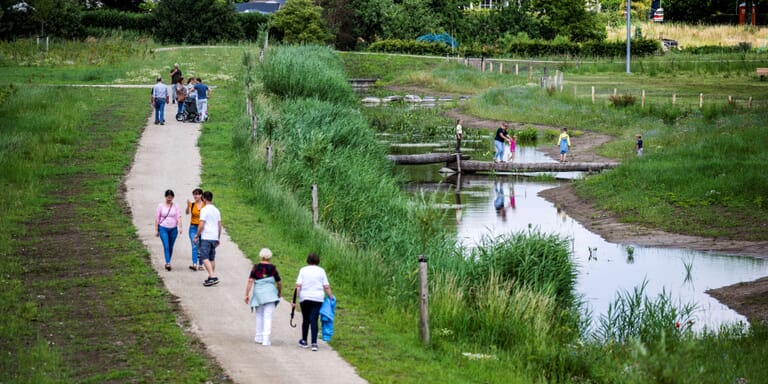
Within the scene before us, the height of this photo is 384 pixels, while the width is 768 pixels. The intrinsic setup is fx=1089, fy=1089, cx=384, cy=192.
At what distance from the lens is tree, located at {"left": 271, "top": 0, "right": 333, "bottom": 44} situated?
8875 cm

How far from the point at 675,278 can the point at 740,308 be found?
2882 millimetres

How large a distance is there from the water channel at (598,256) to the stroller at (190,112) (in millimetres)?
8453

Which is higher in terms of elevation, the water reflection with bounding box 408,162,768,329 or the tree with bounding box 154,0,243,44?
the tree with bounding box 154,0,243,44

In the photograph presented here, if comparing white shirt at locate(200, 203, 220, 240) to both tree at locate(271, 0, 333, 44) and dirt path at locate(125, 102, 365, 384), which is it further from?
tree at locate(271, 0, 333, 44)

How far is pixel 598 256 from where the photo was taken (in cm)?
2927

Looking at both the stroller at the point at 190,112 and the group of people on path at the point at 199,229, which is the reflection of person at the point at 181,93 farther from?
the group of people on path at the point at 199,229

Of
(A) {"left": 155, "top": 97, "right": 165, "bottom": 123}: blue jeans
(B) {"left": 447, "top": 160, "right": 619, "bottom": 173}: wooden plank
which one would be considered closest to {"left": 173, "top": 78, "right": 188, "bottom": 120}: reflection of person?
(A) {"left": 155, "top": 97, "right": 165, "bottom": 123}: blue jeans

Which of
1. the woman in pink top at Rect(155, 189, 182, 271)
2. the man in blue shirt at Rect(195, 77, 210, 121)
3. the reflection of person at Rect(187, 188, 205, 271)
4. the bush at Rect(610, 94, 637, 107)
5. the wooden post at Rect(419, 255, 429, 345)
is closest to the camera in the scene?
the wooden post at Rect(419, 255, 429, 345)

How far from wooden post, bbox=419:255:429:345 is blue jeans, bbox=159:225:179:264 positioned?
Result: 5763 millimetres

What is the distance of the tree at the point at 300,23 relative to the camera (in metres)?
88.8

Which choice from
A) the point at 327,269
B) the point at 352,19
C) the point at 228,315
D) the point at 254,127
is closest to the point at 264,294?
the point at 228,315

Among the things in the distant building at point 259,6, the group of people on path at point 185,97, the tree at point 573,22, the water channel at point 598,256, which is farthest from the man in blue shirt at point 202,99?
the distant building at point 259,6

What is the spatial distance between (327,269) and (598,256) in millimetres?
10275

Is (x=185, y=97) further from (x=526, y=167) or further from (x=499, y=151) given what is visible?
(x=526, y=167)
